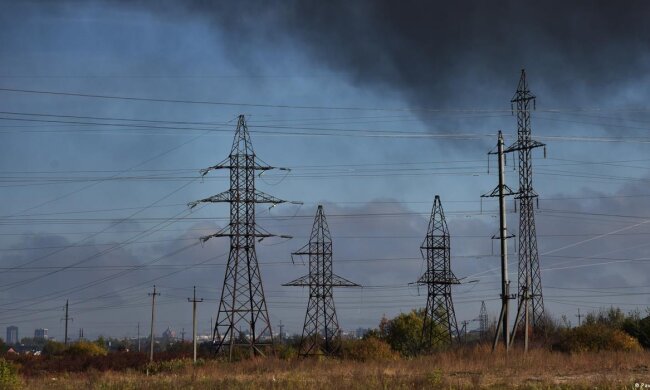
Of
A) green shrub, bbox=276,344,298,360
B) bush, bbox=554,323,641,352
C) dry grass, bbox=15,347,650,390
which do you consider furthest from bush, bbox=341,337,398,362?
dry grass, bbox=15,347,650,390

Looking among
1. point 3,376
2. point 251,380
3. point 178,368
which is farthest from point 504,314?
point 3,376

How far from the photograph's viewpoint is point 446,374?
37.5 m

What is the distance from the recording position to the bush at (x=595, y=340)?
5688 centimetres

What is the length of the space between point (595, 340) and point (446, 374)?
25.1 meters

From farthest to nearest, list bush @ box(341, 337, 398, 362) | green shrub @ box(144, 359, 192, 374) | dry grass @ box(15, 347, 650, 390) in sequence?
bush @ box(341, 337, 398, 362), green shrub @ box(144, 359, 192, 374), dry grass @ box(15, 347, 650, 390)

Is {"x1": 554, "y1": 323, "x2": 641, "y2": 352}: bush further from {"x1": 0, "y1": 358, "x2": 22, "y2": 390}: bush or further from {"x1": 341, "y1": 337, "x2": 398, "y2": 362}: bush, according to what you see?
{"x1": 0, "y1": 358, "x2": 22, "y2": 390}: bush

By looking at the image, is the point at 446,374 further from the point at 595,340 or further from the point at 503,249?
the point at 595,340

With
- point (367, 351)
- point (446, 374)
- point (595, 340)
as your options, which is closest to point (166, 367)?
point (367, 351)

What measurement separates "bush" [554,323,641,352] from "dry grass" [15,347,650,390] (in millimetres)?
12304

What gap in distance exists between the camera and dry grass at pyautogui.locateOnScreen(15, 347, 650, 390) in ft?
106

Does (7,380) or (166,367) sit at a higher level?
(7,380)

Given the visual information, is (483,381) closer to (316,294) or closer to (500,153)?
(500,153)

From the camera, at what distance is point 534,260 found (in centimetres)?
7175

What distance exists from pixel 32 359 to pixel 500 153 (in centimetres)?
6120
